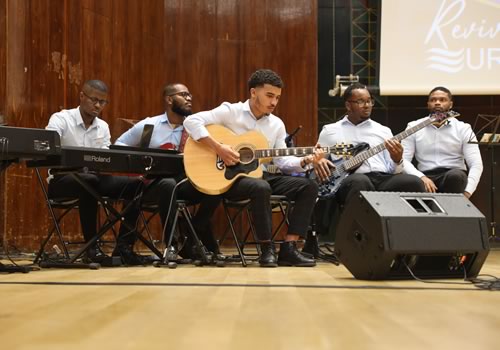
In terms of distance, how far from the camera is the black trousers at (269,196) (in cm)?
378

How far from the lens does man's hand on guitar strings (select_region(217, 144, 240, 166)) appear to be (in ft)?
12.4

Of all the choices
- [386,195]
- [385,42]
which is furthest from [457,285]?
[385,42]

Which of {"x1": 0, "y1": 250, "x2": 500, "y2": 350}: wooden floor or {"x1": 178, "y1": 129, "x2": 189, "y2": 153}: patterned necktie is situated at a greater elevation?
{"x1": 178, "y1": 129, "x2": 189, "y2": 153}: patterned necktie

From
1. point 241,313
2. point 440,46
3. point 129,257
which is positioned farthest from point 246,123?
point 440,46

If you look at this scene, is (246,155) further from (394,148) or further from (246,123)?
(394,148)

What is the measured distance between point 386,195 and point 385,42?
3429mm

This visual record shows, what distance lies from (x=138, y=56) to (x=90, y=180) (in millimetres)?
2015

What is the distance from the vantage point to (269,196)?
3.80 metres

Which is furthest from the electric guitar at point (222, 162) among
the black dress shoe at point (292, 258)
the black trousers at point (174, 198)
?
the black dress shoe at point (292, 258)

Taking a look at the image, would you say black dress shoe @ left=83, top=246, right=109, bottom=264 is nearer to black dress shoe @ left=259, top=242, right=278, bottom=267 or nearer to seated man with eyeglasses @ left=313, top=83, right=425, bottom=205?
black dress shoe @ left=259, top=242, right=278, bottom=267

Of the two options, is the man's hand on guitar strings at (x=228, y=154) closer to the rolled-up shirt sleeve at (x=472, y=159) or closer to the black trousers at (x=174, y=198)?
the black trousers at (x=174, y=198)

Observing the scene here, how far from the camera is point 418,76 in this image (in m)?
6.00

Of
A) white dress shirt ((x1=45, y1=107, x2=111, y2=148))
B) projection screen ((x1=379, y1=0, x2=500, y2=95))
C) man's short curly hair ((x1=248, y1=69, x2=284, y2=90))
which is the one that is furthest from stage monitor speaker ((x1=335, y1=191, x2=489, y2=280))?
projection screen ((x1=379, y1=0, x2=500, y2=95))

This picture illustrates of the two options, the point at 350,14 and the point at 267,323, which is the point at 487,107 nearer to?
the point at 350,14
